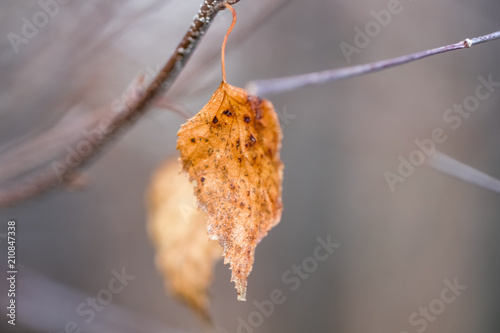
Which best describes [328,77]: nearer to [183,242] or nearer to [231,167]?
[231,167]

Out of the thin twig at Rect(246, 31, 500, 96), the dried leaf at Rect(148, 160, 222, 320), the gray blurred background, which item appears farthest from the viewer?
the gray blurred background

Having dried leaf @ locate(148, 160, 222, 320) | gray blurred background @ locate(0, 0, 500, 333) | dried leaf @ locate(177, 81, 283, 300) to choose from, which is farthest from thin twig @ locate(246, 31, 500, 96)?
gray blurred background @ locate(0, 0, 500, 333)

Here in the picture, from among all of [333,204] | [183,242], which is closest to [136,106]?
[183,242]

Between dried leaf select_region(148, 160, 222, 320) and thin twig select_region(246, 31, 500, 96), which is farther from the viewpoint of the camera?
dried leaf select_region(148, 160, 222, 320)

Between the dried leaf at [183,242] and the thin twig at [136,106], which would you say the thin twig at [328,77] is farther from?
the dried leaf at [183,242]

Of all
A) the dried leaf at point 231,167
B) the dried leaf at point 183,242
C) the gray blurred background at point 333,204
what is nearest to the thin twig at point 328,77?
the dried leaf at point 231,167

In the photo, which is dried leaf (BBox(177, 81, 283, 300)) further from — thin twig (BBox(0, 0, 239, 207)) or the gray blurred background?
the gray blurred background
